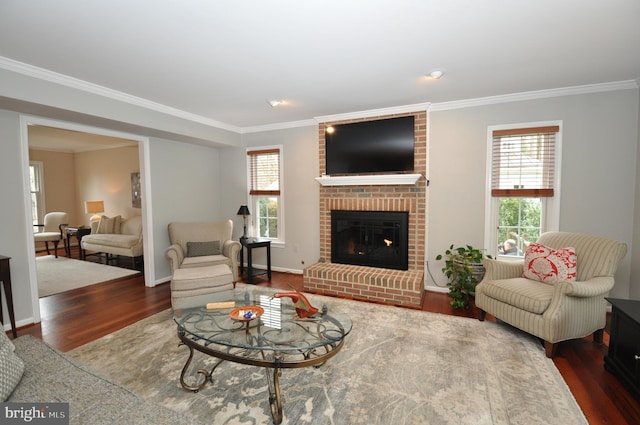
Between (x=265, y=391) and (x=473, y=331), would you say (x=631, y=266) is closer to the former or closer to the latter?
(x=473, y=331)

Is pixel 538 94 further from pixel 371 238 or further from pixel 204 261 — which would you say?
pixel 204 261

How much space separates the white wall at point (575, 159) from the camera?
10.4ft

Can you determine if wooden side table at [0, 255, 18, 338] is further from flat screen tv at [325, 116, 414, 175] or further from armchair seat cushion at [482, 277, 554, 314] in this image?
armchair seat cushion at [482, 277, 554, 314]

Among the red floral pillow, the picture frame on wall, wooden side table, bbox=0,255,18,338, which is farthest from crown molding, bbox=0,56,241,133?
the red floral pillow

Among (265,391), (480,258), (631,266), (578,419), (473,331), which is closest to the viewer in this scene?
(578,419)

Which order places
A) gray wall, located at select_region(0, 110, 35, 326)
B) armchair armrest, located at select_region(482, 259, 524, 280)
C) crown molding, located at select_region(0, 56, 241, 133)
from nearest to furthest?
crown molding, located at select_region(0, 56, 241, 133) < gray wall, located at select_region(0, 110, 35, 326) < armchair armrest, located at select_region(482, 259, 524, 280)

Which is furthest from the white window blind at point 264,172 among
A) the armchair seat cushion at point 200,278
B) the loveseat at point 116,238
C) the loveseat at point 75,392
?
the loveseat at point 75,392

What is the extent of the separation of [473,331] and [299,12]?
3.03 m

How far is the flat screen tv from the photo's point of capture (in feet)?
13.0

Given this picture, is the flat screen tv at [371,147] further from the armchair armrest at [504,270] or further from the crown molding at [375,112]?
the armchair armrest at [504,270]

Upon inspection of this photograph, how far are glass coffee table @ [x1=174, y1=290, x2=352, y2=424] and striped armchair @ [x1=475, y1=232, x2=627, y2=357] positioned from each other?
164cm

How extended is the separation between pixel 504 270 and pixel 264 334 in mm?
2536

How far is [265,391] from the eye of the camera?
2014 mm

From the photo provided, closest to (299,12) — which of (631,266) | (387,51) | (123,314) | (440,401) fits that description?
(387,51)
